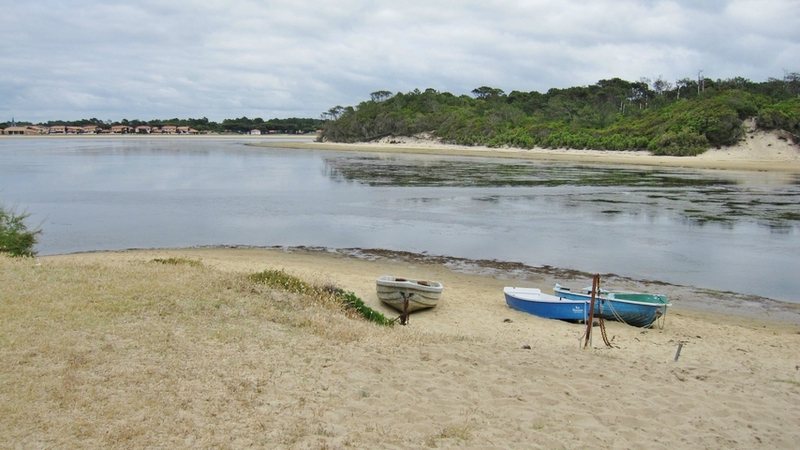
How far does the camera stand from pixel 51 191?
33.8 m

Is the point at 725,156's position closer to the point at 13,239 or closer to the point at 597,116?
the point at 597,116

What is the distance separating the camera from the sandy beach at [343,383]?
5414 millimetres

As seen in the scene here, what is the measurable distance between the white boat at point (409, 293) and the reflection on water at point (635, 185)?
633 inches

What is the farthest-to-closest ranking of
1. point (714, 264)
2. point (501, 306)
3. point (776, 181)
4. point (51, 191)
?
point (776, 181)
point (51, 191)
point (714, 264)
point (501, 306)

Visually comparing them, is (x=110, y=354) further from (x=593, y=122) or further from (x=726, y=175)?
→ (x=593, y=122)

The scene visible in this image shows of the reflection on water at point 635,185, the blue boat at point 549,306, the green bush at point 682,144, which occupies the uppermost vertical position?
the green bush at point 682,144

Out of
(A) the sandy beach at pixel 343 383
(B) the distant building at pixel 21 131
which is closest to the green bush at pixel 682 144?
(A) the sandy beach at pixel 343 383

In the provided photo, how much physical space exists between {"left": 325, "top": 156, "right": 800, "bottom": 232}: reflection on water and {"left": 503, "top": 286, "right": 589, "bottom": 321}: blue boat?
14.6m

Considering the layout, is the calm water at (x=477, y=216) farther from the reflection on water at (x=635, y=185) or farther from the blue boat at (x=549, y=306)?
the blue boat at (x=549, y=306)

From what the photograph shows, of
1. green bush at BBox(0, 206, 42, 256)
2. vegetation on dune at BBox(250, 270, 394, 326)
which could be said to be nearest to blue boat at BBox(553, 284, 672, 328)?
vegetation on dune at BBox(250, 270, 394, 326)

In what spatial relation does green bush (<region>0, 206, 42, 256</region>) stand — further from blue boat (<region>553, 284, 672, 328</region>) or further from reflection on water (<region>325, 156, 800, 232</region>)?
reflection on water (<region>325, 156, 800, 232</region>)

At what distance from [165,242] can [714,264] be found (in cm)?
1599

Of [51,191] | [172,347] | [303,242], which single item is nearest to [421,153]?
[51,191]

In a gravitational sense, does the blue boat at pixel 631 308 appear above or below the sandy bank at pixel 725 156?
below
